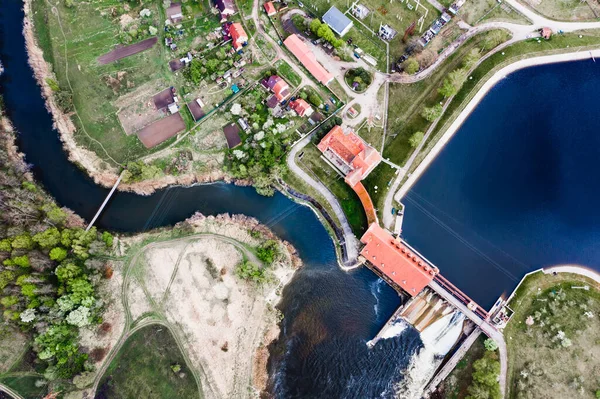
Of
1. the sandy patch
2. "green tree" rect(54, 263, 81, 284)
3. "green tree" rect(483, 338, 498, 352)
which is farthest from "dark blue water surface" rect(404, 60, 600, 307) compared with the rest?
"green tree" rect(54, 263, 81, 284)

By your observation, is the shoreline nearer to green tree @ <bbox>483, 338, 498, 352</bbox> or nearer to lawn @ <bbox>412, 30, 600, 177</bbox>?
lawn @ <bbox>412, 30, 600, 177</bbox>

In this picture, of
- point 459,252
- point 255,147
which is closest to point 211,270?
point 255,147

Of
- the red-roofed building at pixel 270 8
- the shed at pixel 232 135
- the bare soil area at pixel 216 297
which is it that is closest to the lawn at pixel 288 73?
the red-roofed building at pixel 270 8

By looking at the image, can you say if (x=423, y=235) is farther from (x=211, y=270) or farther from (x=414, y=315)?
(x=211, y=270)

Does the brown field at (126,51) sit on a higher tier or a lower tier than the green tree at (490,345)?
higher

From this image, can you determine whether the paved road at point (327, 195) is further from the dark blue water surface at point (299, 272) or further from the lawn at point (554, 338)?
the lawn at point (554, 338)

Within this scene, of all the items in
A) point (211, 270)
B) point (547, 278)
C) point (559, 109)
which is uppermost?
point (559, 109)

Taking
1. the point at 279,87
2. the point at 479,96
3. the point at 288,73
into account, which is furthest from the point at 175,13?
the point at 479,96
